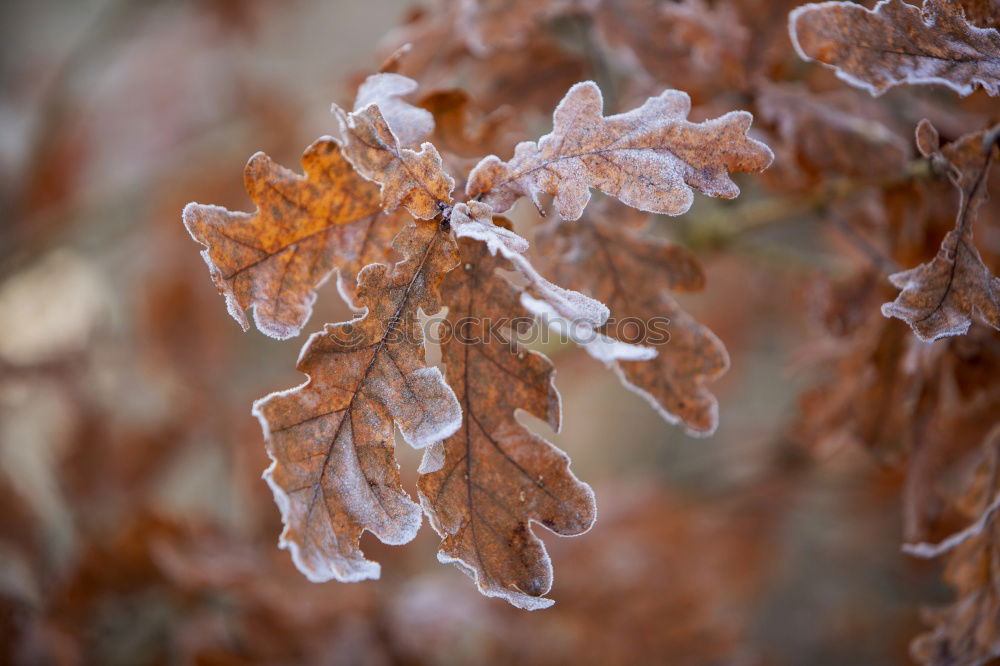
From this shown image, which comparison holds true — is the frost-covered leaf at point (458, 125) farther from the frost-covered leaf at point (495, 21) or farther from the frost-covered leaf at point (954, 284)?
the frost-covered leaf at point (954, 284)

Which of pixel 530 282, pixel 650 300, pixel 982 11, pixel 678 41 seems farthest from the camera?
pixel 678 41

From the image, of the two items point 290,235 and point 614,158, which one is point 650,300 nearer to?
point 614,158

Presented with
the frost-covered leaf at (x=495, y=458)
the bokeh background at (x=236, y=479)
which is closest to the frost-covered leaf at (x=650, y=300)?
the frost-covered leaf at (x=495, y=458)

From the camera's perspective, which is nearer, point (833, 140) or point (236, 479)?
point (833, 140)

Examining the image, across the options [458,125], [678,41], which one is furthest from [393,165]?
[678,41]

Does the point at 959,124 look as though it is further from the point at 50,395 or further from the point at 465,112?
the point at 50,395

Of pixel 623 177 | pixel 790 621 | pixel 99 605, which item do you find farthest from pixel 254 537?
pixel 790 621
